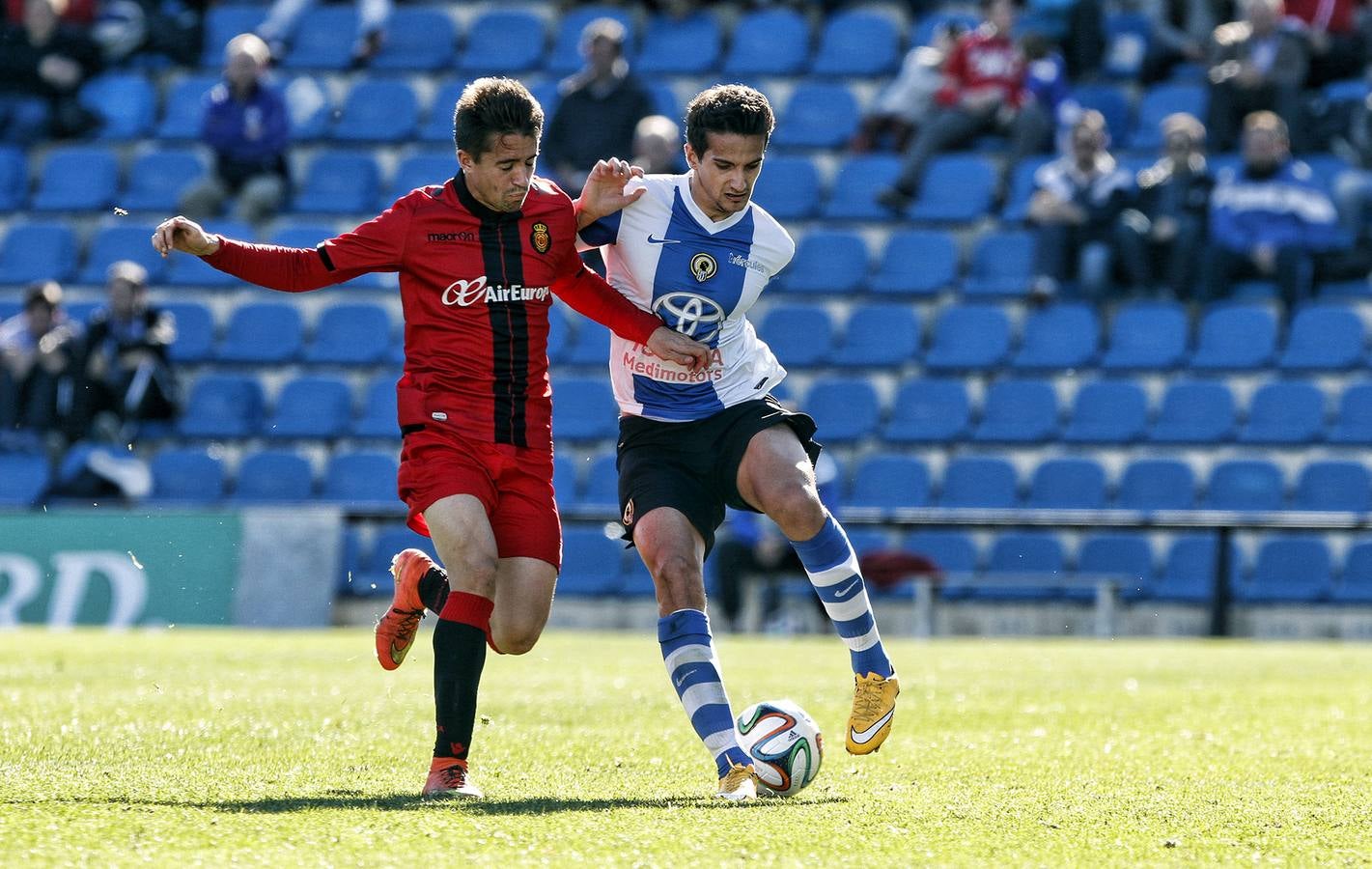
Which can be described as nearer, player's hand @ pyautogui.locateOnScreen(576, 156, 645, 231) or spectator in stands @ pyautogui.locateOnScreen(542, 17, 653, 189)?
player's hand @ pyautogui.locateOnScreen(576, 156, 645, 231)

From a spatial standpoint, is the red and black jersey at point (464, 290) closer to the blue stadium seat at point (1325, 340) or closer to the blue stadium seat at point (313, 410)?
the blue stadium seat at point (313, 410)

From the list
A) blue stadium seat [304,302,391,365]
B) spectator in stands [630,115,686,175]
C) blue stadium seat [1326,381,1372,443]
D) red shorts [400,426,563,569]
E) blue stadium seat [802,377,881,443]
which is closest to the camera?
red shorts [400,426,563,569]

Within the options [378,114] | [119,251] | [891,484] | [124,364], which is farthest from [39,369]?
[891,484]

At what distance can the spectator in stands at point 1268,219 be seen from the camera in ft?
51.2

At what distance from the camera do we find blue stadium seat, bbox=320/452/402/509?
16.3 metres

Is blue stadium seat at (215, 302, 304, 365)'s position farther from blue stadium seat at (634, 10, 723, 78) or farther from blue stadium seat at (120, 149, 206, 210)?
blue stadium seat at (634, 10, 723, 78)

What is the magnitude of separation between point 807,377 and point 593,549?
2393 millimetres

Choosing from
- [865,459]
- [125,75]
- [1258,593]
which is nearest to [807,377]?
[865,459]

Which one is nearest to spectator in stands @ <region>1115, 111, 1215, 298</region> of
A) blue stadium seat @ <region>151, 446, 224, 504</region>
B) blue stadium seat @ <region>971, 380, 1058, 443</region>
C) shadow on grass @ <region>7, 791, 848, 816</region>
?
blue stadium seat @ <region>971, 380, 1058, 443</region>

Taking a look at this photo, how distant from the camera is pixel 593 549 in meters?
15.8

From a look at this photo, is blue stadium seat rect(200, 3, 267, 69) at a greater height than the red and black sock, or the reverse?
blue stadium seat rect(200, 3, 267, 69)

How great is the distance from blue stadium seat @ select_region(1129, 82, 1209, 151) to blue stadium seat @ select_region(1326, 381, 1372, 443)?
3.20m

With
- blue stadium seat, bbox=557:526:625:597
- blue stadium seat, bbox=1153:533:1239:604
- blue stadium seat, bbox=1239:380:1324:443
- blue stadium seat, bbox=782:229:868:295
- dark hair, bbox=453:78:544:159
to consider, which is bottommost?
blue stadium seat, bbox=557:526:625:597

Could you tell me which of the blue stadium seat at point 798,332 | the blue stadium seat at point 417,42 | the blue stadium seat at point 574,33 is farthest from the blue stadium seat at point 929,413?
the blue stadium seat at point 417,42
